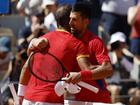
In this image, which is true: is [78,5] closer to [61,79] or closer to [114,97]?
[61,79]

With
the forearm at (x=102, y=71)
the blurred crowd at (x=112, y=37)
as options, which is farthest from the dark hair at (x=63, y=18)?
the blurred crowd at (x=112, y=37)

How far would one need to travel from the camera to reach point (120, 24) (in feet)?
36.7

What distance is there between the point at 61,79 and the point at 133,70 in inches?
198

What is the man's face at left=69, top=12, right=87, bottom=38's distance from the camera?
6.53m

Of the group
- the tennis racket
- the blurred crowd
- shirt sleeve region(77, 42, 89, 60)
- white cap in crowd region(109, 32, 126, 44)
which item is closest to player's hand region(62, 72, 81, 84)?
the tennis racket

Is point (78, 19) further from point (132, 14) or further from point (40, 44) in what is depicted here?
point (132, 14)

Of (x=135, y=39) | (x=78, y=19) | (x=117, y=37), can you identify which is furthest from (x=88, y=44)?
(x=135, y=39)

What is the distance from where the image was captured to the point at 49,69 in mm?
6340

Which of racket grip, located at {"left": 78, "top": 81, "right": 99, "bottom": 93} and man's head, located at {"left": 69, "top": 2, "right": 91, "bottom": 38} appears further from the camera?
man's head, located at {"left": 69, "top": 2, "right": 91, "bottom": 38}

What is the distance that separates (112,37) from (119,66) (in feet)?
1.67

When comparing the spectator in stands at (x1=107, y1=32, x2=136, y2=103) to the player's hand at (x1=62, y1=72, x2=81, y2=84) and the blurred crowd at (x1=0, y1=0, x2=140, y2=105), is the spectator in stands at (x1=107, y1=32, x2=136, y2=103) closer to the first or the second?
the blurred crowd at (x1=0, y1=0, x2=140, y2=105)

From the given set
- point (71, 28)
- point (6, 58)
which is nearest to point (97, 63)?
point (71, 28)

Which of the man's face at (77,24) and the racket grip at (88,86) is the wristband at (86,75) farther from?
the man's face at (77,24)

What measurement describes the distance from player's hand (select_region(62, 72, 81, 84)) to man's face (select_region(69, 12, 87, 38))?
651mm
